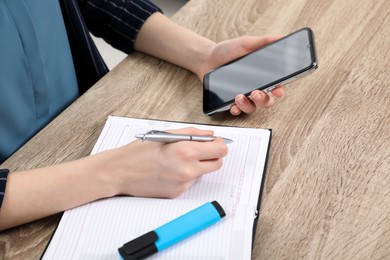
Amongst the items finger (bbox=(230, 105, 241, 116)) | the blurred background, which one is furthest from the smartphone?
the blurred background

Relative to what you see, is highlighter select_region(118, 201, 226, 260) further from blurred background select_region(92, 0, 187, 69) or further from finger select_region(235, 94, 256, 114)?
blurred background select_region(92, 0, 187, 69)

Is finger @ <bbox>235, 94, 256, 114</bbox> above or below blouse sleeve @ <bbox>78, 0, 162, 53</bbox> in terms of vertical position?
below

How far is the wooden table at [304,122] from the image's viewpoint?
2.28 ft

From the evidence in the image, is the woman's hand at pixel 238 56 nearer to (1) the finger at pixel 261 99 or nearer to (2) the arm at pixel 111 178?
(1) the finger at pixel 261 99

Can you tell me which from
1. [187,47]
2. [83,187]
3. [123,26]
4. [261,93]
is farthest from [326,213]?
[123,26]

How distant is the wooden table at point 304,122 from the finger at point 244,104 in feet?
0.07

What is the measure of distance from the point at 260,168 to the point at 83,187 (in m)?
0.24

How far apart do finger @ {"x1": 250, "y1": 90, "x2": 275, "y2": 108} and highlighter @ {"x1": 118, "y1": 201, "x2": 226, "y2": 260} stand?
0.21 metres

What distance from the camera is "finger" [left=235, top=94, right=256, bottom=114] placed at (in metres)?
0.84

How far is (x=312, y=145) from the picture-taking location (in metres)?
0.80

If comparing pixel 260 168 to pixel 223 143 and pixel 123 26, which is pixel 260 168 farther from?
pixel 123 26

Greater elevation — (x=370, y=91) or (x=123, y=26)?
(x=123, y=26)

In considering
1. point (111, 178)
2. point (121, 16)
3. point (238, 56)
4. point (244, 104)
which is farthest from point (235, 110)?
point (121, 16)

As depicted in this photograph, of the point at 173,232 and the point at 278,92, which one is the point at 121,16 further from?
the point at 173,232
